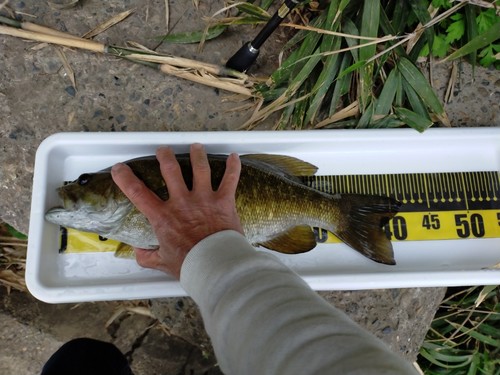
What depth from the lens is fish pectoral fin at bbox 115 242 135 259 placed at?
1658mm

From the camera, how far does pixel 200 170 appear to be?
5.04 ft

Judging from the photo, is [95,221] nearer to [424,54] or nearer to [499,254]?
[424,54]

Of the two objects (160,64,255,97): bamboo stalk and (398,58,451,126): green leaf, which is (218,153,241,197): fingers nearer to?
(160,64,255,97): bamboo stalk

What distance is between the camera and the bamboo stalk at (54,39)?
1.88 metres

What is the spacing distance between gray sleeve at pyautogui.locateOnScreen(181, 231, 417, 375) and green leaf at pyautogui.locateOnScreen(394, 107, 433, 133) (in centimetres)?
105

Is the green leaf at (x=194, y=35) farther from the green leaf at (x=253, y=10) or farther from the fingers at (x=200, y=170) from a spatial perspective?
the fingers at (x=200, y=170)

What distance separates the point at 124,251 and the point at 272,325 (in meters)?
0.94

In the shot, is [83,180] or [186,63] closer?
[83,180]

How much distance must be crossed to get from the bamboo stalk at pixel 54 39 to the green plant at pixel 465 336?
2.11 m

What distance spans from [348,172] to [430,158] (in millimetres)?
372

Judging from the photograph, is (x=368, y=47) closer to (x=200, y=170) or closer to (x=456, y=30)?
(x=456, y=30)

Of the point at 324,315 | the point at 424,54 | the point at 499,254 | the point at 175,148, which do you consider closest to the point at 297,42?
the point at 424,54

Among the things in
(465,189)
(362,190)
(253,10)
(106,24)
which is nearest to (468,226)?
(465,189)

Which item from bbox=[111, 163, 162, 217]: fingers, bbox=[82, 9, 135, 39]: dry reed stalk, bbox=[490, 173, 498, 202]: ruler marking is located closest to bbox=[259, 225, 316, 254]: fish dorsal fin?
bbox=[111, 163, 162, 217]: fingers
